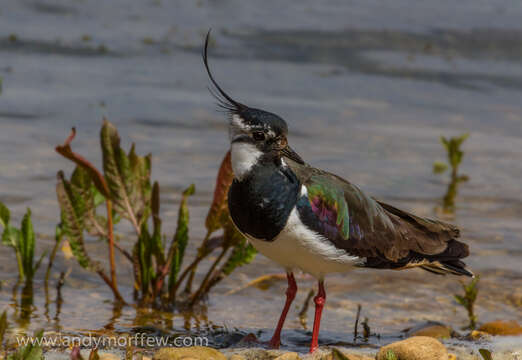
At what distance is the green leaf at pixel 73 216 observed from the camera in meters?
5.13

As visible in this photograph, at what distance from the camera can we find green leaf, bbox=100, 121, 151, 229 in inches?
203

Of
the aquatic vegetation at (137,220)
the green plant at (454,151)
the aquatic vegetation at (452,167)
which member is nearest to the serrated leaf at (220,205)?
the aquatic vegetation at (137,220)

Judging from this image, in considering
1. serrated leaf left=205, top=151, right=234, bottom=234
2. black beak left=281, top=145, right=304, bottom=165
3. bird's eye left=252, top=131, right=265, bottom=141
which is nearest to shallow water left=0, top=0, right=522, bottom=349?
serrated leaf left=205, top=151, right=234, bottom=234

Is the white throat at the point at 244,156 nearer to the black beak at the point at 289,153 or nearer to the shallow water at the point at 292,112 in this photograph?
the black beak at the point at 289,153

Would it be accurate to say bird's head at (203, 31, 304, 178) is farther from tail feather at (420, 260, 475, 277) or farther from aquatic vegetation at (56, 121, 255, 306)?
tail feather at (420, 260, 475, 277)

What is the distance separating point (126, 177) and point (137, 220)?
11.4 inches

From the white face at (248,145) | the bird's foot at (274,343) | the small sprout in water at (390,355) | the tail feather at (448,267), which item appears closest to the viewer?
the small sprout in water at (390,355)

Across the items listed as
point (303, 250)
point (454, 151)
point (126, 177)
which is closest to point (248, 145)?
point (303, 250)

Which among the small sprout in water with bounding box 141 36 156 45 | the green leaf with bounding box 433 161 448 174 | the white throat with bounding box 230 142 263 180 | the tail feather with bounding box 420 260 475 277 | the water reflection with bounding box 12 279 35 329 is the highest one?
the small sprout in water with bounding box 141 36 156 45

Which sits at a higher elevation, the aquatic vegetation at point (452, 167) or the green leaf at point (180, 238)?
the aquatic vegetation at point (452, 167)

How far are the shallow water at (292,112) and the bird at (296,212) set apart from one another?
26.8 inches

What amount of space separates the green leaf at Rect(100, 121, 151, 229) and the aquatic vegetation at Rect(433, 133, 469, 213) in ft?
11.1

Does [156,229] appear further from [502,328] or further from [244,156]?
[502,328]

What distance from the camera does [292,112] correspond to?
33.7 feet
